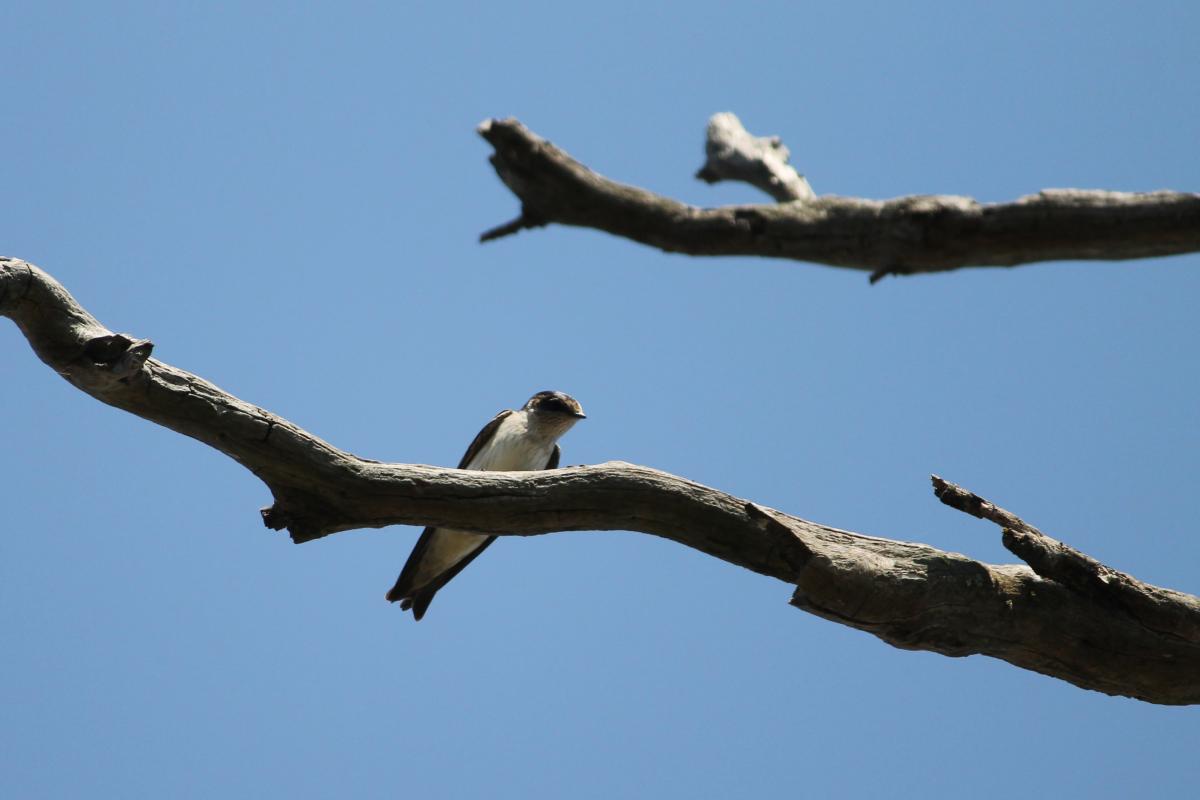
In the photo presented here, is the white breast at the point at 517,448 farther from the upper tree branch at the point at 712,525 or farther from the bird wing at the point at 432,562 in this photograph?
the upper tree branch at the point at 712,525

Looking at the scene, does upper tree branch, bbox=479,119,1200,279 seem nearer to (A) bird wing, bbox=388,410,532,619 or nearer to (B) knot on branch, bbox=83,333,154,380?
(B) knot on branch, bbox=83,333,154,380

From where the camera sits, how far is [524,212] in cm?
401

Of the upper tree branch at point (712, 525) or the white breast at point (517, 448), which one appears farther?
the white breast at point (517, 448)

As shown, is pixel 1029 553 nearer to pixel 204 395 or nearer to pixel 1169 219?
pixel 1169 219

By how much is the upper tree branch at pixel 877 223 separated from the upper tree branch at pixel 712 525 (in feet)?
6.02

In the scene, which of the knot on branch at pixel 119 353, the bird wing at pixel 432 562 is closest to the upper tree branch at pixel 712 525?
the knot on branch at pixel 119 353

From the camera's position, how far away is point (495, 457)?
1020cm

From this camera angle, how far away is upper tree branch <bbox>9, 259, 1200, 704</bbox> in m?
5.33

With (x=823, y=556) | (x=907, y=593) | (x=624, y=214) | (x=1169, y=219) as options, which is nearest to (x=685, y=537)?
(x=823, y=556)

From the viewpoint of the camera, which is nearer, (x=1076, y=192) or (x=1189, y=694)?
(x=1076, y=192)

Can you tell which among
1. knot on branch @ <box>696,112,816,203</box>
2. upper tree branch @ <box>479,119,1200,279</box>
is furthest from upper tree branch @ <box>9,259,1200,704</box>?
upper tree branch @ <box>479,119,1200,279</box>

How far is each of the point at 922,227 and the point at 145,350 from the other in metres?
3.52

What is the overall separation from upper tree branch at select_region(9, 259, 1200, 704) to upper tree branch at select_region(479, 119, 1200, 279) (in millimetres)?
1835

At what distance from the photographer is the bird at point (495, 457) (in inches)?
351
